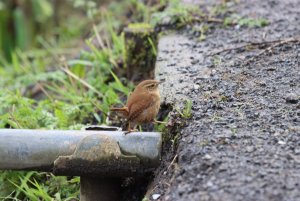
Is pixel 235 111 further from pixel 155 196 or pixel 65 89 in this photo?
pixel 65 89

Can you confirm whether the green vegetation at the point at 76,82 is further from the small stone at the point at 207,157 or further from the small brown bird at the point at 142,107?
the small stone at the point at 207,157

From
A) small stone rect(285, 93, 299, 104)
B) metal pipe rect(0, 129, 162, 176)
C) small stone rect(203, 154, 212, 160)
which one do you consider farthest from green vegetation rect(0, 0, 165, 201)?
small stone rect(285, 93, 299, 104)

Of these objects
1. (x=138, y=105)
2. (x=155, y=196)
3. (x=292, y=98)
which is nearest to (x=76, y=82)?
(x=138, y=105)

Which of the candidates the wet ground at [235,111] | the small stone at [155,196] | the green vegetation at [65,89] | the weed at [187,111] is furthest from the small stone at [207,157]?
the green vegetation at [65,89]

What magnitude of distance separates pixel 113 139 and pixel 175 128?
16.1 inches

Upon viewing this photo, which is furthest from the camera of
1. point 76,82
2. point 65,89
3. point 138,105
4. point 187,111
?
point 65,89

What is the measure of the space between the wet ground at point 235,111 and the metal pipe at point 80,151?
16 cm

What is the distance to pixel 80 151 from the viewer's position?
136 inches

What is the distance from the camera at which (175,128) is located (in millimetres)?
3660

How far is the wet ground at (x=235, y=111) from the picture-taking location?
2906 mm

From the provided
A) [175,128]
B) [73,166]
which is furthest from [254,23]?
[73,166]

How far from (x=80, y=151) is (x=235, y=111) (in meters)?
1.01

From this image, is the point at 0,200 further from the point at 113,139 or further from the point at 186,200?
the point at 186,200

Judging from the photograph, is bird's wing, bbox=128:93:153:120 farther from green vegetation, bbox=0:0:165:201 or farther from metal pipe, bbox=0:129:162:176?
green vegetation, bbox=0:0:165:201
